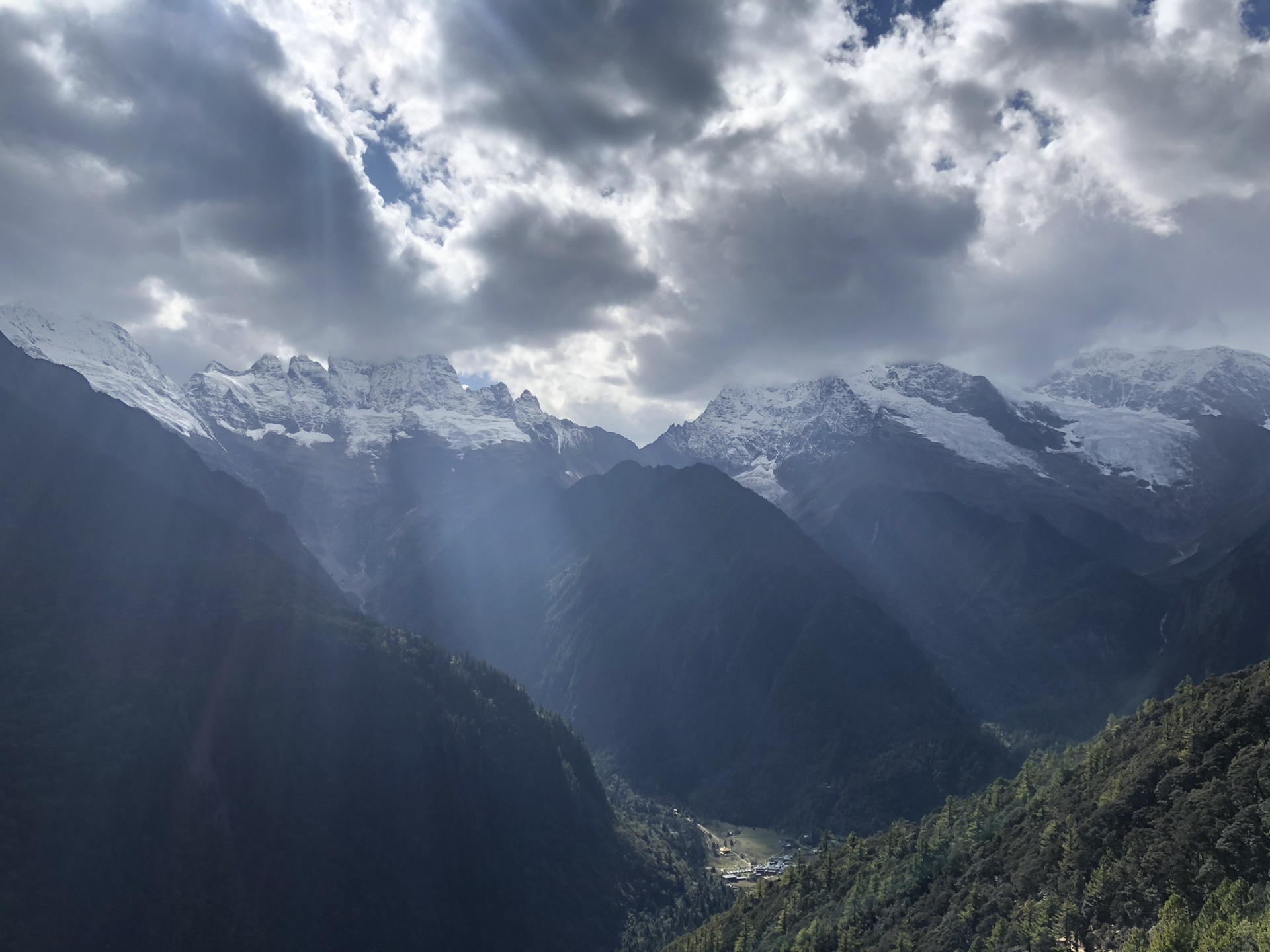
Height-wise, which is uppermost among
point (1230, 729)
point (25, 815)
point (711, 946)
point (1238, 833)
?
point (25, 815)

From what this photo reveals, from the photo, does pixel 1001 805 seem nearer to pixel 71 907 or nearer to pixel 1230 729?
pixel 1230 729

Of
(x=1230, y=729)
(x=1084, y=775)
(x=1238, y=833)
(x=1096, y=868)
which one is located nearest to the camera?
(x=1238, y=833)

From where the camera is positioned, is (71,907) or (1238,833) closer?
(1238,833)

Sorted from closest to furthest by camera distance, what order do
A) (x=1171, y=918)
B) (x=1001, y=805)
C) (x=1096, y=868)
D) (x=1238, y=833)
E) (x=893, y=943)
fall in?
(x=1171, y=918) → (x=1238, y=833) → (x=1096, y=868) → (x=893, y=943) → (x=1001, y=805)

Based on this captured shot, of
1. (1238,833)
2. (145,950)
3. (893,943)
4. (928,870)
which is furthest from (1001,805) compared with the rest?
(145,950)

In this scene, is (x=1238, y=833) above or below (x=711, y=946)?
above

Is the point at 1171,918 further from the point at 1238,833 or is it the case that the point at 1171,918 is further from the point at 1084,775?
the point at 1084,775

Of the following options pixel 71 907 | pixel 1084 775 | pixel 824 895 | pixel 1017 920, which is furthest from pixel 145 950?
pixel 1084 775
